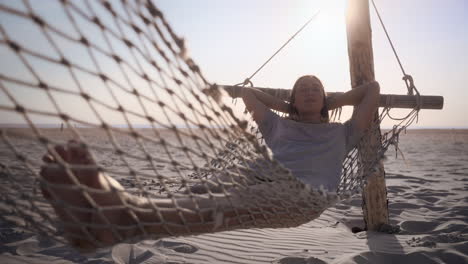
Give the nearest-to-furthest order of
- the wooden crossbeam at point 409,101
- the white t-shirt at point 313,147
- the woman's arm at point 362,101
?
the white t-shirt at point 313,147
the woman's arm at point 362,101
the wooden crossbeam at point 409,101

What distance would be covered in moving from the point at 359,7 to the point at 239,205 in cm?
176

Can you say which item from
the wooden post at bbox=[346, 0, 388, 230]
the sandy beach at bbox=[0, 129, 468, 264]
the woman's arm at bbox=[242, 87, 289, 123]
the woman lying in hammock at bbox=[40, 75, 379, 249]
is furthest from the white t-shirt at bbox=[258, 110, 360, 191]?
the wooden post at bbox=[346, 0, 388, 230]

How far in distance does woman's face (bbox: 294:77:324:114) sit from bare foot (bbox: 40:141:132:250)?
126 centimetres

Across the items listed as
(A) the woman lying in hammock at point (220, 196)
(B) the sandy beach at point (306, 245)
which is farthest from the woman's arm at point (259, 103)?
(B) the sandy beach at point (306, 245)

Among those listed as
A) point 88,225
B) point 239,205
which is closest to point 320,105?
point 239,205

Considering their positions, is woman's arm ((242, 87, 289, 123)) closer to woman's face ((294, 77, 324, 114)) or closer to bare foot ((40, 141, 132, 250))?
woman's face ((294, 77, 324, 114))

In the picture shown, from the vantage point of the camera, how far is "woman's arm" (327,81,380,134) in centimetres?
191

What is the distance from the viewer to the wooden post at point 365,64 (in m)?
2.21

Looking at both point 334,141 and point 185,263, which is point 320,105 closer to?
point 334,141

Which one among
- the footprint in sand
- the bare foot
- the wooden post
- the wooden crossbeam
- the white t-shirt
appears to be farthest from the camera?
the wooden post

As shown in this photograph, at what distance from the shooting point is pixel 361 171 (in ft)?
5.88

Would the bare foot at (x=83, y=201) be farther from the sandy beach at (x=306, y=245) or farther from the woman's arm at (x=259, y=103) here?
the woman's arm at (x=259, y=103)

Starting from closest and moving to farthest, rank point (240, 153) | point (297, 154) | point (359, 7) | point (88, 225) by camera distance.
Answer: point (88, 225) < point (240, 153) < point (297, 154) < point (359, 7)

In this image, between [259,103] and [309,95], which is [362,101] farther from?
[259,103]
